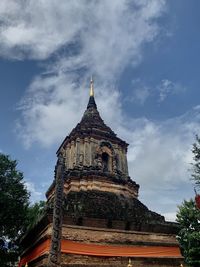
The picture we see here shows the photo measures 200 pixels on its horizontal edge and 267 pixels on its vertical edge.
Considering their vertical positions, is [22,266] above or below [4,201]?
below

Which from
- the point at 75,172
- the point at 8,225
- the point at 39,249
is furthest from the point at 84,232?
the point at 8,225

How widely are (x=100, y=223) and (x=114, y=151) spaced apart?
27.0 ft

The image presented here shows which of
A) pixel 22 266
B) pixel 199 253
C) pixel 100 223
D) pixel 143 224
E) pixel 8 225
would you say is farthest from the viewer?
pixel 199 253

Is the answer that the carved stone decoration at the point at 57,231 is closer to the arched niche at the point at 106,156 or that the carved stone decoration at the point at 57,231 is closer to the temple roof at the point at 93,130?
the arched niche at the point at 106,156

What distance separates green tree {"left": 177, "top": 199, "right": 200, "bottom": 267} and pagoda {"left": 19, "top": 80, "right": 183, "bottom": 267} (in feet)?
27.2

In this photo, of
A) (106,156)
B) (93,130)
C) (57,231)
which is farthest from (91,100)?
(57,231)

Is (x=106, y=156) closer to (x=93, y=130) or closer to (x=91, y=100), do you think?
(x=93, y=130)

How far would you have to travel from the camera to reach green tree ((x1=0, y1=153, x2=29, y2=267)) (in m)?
20.2

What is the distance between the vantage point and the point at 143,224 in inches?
647

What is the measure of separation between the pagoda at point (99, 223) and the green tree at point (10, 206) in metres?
1.82

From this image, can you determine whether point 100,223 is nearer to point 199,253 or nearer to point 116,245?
point 116,245

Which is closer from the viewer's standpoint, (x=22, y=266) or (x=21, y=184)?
(x=22, y=266)

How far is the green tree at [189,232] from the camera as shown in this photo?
25.6 m

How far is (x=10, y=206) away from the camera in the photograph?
20188 millimetres
